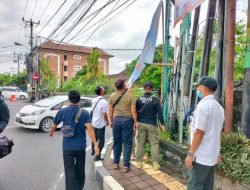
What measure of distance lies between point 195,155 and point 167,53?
12.0ft

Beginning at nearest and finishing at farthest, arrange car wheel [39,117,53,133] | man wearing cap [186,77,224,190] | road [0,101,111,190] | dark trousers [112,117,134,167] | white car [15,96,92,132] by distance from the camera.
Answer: man wearing cap [186,77,224,190] → road [0,101,111,190] → dark trousers [112,117,134,167] → white car [15,96,92,132] → car wheel [39,117,53,133]

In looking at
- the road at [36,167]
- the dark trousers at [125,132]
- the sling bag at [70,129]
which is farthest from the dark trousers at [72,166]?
the dark trousers at [125,132]

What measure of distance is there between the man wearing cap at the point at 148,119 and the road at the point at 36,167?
1199mm

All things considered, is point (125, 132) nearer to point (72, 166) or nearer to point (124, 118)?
point (124, 118)

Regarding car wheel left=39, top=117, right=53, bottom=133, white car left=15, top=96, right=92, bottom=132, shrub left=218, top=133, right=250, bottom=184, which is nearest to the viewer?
shrub left=218, top=133, right=250, bottom=184

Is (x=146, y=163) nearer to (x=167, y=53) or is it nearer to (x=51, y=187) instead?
(x=51, y=187)

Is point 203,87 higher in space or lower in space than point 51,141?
higher

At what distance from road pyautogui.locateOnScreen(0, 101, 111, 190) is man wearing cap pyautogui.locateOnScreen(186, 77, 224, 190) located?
2160 millimetres

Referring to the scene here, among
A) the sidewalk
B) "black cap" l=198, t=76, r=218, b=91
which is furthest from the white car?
"black cap" l=198, t=76, r=218, b=91

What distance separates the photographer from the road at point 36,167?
4477 millimetres

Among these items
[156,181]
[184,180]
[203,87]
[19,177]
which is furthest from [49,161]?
[203,87]

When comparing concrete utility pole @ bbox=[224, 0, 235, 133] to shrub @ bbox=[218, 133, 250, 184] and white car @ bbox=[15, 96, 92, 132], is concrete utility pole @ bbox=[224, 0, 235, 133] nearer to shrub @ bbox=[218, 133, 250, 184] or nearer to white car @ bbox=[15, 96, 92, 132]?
shrub @ bbox=[218, 133, 250, 184]

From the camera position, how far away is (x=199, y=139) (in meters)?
2.75

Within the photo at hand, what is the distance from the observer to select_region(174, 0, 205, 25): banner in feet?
13.5
